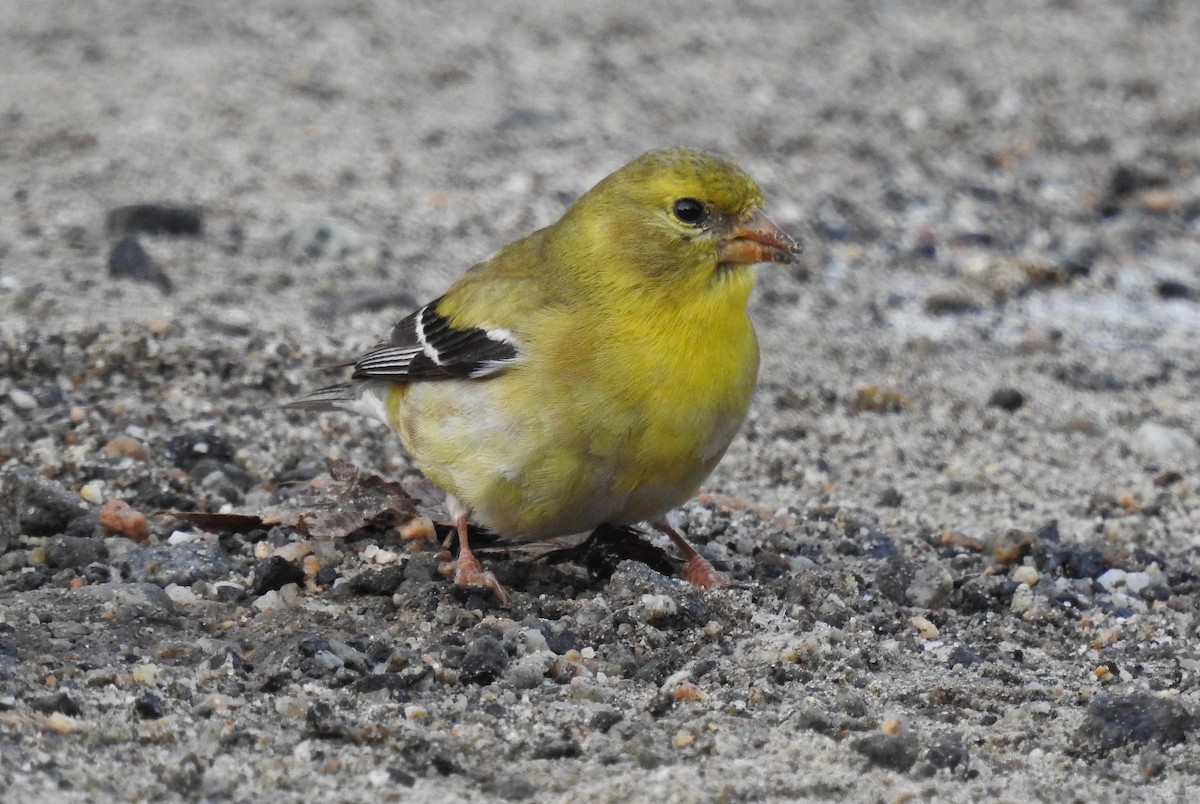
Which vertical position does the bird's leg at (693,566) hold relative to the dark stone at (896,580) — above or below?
below

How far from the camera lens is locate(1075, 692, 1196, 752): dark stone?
14.5 ft

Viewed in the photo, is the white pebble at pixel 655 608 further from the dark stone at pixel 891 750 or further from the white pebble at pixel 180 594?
the white pebble at pixel 180 594

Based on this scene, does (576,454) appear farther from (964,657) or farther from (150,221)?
(150,221)

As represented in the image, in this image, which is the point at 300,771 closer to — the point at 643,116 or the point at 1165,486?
the point at 1165,486

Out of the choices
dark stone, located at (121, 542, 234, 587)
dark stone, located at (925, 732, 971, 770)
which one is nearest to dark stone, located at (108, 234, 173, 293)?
dark stone, located at (121, 542, 234, 587)

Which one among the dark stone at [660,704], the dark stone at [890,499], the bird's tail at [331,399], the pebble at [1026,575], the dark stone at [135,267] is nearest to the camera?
the dark stone at [660,704]

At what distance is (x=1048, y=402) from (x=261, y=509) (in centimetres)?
395

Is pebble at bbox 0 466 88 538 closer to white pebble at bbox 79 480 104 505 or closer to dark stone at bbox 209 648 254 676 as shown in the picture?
white pebble at bbox 79 480 104 505

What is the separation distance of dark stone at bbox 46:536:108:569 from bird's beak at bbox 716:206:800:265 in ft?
7.14

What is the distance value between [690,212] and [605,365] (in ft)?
2.17

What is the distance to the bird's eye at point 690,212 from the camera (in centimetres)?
553

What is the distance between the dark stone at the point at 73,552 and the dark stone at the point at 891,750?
99.1 inches

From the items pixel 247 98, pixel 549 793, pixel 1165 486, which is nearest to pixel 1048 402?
pixel 1165 486

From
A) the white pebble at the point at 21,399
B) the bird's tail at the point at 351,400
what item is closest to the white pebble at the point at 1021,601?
the bird's tail at the point at 351,400
